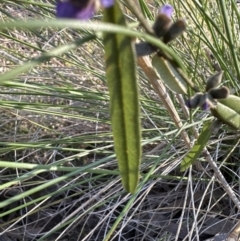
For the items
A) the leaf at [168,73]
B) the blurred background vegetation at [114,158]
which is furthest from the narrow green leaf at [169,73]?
the blurred background vegetation at [114,158]

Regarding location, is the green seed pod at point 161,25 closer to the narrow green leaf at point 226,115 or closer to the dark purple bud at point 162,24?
the dark purple bud at point 162,24

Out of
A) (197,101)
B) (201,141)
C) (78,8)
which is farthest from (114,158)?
(78,8)

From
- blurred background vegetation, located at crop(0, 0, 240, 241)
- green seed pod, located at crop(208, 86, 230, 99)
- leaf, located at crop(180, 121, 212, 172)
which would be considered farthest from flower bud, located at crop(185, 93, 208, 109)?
blurred background vegetation, located at crop(0, 0, 240, 241)

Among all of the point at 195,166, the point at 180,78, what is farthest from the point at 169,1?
the point at 180,78

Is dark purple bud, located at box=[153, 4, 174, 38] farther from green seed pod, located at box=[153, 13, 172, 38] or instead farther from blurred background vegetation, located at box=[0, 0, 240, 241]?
blurred background vegetation, located at box=[0, 0, 240, 241]

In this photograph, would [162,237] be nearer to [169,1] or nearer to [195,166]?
[195,166]

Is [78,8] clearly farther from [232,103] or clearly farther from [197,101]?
[232,103]

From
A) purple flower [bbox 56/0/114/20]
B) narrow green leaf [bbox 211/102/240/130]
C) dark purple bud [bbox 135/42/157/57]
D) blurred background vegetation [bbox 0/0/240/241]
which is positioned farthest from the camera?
blurred background vegetation [bbox 0/0/240/241]
